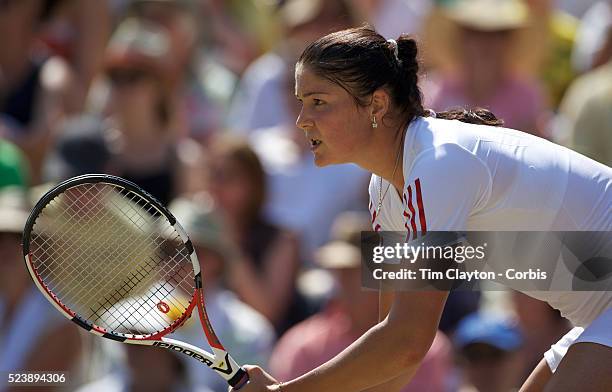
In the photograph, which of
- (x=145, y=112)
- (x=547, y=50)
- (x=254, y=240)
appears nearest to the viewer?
(x=254, y=240)

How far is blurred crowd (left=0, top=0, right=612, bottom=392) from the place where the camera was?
605 cm

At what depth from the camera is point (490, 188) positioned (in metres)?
3.68

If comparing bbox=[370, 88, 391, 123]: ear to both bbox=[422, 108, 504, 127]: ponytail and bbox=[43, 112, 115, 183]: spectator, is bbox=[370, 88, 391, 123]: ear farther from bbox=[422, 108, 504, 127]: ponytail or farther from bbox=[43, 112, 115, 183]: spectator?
bbox=[43, 112, 115, 183]: spectator

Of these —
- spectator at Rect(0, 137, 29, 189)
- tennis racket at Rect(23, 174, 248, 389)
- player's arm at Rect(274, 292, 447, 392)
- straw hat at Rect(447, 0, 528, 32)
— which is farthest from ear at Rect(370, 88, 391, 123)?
straw hat at Rect(447, 0, 528, 32)

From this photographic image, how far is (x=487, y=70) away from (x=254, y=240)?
1.67 meters

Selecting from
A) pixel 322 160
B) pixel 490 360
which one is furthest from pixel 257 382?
pixel 490 360

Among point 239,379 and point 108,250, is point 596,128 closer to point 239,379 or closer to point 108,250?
point 108,250

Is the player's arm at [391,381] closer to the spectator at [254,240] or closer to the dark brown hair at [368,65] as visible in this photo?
the dark brown hair at [368,65]

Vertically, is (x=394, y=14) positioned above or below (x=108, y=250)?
above

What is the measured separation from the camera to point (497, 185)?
3.71 m

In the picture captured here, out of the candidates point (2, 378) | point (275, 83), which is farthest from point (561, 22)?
point (2, 378)

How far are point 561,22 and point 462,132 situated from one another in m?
4.54

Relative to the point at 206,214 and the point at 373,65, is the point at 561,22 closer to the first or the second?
the point at 206,214

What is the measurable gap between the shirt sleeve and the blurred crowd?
7.51 feet
